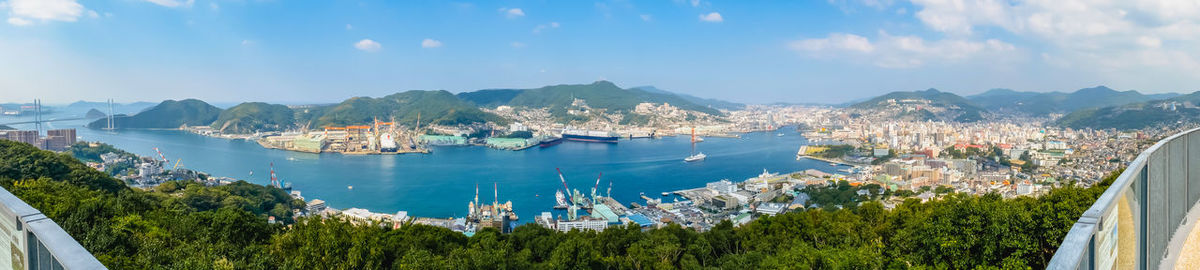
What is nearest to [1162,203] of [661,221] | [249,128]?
[661,221]

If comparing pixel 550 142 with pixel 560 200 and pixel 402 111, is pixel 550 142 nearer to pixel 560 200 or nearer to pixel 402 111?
pixel 560 200

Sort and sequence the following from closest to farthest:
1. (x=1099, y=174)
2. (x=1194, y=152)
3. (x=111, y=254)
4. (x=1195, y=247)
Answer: (x=1195, y=247)
(x=1194, y=152)
(x=111, y=254)
(x=1099, y=174)

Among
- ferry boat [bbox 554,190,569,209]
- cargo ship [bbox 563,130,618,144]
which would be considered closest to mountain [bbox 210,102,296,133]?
cargo ship [bbox 563,130,618,144]

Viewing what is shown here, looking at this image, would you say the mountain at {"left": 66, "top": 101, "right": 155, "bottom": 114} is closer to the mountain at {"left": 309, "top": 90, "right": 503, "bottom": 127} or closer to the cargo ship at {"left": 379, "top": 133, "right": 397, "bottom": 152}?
the mountain at {"left": 309, "top": 90, "right": 503, "bottom": 127}

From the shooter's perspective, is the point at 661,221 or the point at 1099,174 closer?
the point at 661,221

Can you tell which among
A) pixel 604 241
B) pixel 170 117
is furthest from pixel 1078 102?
pixel 170 117

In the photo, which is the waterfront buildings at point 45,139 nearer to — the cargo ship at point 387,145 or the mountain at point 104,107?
the cargo ship at point 387,145

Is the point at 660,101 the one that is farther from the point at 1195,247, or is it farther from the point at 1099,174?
the point at 1195,247
